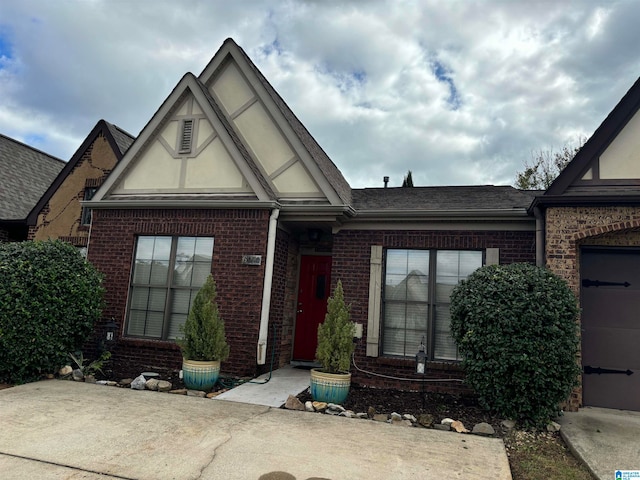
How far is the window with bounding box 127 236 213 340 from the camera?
757 cm

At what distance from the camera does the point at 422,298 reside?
6965 mm

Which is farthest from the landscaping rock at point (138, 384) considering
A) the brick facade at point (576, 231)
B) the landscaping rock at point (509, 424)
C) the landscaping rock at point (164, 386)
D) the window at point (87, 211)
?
the window at point (87, 211)

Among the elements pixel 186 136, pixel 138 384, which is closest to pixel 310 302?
pixel 138 384

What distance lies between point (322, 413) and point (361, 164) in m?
18.5

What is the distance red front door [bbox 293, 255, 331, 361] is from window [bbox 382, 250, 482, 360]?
5.94ft

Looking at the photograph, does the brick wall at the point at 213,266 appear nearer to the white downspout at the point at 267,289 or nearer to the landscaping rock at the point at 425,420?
the white downspout at the point at 267,289

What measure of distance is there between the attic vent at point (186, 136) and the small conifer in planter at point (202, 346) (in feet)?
10.8

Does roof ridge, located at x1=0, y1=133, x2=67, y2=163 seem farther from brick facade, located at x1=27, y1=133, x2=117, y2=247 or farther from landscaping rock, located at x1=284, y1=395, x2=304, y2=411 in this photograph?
landscaping rock, located at x1=284, y1=395, x2=304, y2=411

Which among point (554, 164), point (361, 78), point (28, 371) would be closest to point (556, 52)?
point (361, 78)

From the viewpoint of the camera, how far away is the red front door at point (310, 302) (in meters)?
8.57

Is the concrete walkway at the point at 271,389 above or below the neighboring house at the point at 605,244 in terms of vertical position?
below

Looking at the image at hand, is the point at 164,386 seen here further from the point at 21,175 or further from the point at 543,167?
the point at 543,167

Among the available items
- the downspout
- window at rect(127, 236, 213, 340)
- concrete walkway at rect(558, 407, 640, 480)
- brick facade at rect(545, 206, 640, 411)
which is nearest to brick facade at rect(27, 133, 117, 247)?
window at rect(127, 236, 213, 340)

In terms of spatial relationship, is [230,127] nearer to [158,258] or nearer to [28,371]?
[158,258]
